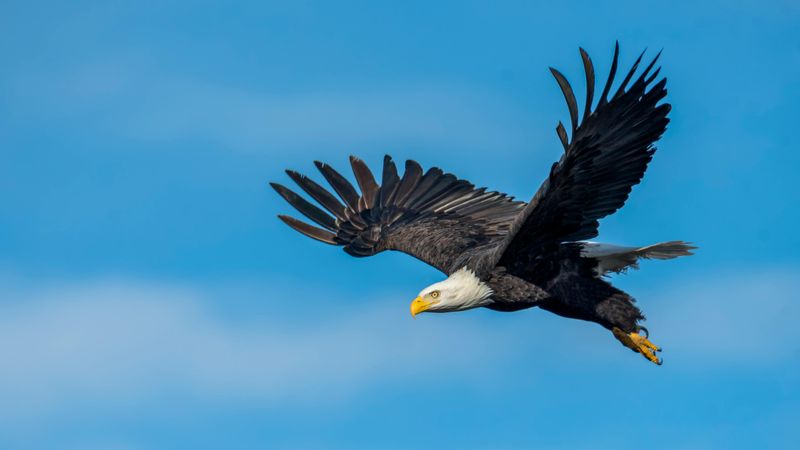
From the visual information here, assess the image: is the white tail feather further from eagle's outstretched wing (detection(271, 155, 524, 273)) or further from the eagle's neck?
eagle's outstretched wing (detection(271, 155, 524, 273))

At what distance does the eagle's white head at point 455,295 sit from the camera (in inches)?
471

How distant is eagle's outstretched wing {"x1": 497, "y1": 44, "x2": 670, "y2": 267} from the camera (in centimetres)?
1058

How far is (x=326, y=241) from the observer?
1489 centimetres

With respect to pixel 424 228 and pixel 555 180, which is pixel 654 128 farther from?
pixel 424 228

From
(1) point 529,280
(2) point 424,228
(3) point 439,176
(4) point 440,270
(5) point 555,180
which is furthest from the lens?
(3) point 439,176

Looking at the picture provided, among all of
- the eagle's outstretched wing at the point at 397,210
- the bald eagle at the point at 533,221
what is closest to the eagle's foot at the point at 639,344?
the bald eagle at the point at 533,221

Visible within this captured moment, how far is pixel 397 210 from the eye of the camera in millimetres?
15023

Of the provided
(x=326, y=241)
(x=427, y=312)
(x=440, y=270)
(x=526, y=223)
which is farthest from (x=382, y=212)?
(x=526, y=223)

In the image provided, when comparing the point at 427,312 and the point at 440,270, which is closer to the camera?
the point at 427,312

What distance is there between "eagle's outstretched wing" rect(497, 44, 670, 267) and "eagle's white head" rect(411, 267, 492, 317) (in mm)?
540

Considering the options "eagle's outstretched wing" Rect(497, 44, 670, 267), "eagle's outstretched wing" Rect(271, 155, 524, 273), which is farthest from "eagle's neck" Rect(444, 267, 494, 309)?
"eagle's outstretched wing" Rect(271, 155, 524, 273)

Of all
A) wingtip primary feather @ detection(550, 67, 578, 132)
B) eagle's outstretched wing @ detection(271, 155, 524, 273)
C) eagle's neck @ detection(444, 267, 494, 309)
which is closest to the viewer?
wingtip primary feather @ detection(550, 67, 578, 132)

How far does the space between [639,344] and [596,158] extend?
7.69 ft

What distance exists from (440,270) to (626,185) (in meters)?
2.80
